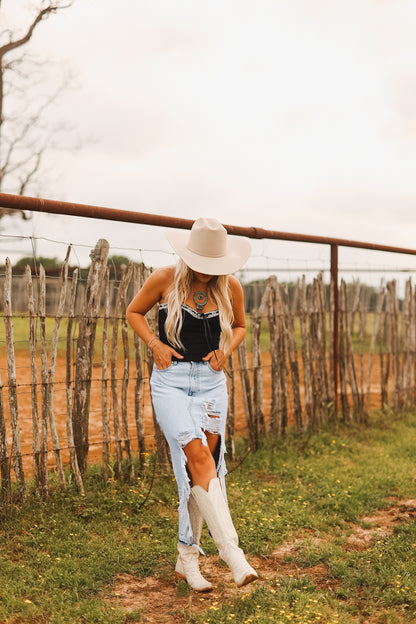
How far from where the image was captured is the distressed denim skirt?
3.07 m

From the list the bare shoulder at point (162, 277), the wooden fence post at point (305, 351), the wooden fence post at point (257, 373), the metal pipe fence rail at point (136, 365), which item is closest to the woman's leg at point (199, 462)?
the bare shoulder at point (162, 277)

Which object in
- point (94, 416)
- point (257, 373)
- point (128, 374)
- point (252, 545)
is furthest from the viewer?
point (94, 416)

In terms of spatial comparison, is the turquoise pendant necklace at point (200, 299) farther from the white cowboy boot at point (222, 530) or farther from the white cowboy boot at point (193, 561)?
the white cowboy boot at point (193, 561)

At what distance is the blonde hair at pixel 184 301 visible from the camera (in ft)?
10.4

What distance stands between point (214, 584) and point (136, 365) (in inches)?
76.1

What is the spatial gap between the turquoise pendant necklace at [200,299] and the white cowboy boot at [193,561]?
0.97 metres

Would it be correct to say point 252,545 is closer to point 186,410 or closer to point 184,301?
point 186,410

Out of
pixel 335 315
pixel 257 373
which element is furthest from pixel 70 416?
pixel 335 315

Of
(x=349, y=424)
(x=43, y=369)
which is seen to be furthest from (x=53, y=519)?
(x=349, y=424)

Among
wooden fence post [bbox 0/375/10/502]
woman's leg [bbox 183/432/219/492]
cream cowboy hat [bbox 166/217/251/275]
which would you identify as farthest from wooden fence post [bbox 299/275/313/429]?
woman's leg [bbox 183/432/219/492]

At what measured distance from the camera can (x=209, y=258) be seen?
3.22 meters

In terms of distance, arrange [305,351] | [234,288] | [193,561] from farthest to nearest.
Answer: [305,351], [234,288], [193,561]

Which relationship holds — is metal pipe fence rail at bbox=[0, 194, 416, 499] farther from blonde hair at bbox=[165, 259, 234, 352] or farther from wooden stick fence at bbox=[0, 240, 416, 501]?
blonde hair at bbox=[165, 259, 234, 352]

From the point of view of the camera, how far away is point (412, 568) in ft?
11.1
